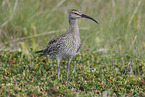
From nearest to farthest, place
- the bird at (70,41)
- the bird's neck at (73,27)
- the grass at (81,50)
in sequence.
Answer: the grass at (81,50)
the bird at (70,41)
the bird's neck at (73,27)

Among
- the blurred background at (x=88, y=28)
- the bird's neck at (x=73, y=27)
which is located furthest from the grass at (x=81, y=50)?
the bird's neck at (x=73, y=27)

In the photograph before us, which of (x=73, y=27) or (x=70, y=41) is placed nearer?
(x=70, y=41)

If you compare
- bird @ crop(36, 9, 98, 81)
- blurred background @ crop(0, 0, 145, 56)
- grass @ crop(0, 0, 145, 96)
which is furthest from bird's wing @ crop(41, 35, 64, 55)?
blurred background @ crop(0, 0, 145, 56)

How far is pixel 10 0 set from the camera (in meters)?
9.64

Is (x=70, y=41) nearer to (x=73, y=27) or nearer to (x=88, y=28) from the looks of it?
(x=73, y=27)

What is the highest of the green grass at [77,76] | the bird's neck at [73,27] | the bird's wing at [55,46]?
the bird's neck at [73,27]

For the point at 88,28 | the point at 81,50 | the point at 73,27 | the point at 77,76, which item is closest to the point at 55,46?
the point at 73,27

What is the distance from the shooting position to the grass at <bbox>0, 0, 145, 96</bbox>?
5590 millimetres

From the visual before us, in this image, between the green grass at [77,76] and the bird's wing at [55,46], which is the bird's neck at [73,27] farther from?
the green grass at [77,76]

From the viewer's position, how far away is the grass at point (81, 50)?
18.3 feet

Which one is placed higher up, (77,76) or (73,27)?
(73,27)

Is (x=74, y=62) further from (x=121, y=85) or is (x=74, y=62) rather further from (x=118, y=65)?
(x=121, y=85)

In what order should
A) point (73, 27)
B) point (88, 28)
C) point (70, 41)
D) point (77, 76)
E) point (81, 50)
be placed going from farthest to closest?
1. point (88, 28)
2. point (81, 50)
3. point (77, 76)
4. point (73, 27)
5. point (70, 41)

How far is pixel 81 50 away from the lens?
834cm
